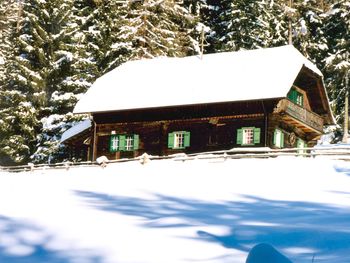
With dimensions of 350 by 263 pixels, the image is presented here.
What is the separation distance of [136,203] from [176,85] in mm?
19491

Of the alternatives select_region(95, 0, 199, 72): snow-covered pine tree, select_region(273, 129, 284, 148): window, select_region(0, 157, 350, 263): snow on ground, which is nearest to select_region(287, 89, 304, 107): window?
select_region(273, 129, 284, 148): window

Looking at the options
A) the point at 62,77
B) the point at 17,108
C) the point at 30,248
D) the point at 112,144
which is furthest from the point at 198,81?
the point at 30,248

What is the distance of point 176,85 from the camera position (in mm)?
33781

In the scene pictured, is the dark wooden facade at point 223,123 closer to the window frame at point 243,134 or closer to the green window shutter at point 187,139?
the window frame at point 243,134

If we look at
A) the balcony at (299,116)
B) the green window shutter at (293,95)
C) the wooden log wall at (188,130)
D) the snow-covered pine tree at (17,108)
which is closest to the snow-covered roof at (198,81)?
the balcony at (299,116)

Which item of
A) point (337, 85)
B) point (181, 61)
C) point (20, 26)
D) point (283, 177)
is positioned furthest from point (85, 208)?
point (337, 85)

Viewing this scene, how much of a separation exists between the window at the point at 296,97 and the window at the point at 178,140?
21.3 ft

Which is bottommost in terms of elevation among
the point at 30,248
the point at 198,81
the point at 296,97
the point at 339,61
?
the point at 30,248

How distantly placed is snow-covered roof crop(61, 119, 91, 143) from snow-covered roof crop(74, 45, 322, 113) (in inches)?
80.2

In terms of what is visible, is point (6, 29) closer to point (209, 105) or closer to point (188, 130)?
point (188, 130)

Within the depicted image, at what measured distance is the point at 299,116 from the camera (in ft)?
107

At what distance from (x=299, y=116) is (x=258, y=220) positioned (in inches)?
840

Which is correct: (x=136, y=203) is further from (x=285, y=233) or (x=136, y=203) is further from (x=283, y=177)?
(x=283, y=177)

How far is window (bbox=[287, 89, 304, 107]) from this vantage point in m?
33.3
